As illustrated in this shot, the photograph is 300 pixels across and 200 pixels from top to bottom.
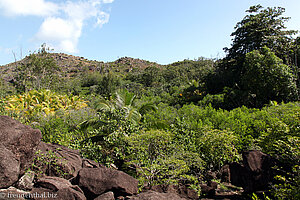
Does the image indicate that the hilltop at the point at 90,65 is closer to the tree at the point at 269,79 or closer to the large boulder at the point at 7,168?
the tree at the point at 269,79

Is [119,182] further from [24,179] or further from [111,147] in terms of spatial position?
[111,147]

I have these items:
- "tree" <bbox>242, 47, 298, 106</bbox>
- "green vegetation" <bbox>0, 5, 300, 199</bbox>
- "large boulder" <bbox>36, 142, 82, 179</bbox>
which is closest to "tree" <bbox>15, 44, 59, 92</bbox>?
"green vegetation" <bbox>0, 5, 300, 199</bbox>

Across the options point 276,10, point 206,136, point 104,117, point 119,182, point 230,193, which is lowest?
point 230,193

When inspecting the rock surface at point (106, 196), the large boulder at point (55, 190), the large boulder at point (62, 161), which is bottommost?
the rock surface at point (106, 196)

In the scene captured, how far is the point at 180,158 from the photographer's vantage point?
4.91 meters

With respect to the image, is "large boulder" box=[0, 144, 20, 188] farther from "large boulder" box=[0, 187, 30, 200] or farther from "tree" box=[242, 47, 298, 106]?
"tree" box=[242, 47, 298, 106]

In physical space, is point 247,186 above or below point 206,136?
below

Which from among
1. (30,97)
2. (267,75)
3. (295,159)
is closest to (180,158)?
(295,159)

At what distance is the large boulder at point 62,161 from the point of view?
4.61 m

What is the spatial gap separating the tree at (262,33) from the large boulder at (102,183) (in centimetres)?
1424

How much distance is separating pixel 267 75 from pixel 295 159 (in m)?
8.79

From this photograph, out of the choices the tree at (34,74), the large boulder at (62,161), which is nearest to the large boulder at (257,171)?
the large boulder at (62,161)

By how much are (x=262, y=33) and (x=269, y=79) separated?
5653 millimetres

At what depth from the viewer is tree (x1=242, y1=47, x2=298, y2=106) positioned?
37.1 feet
